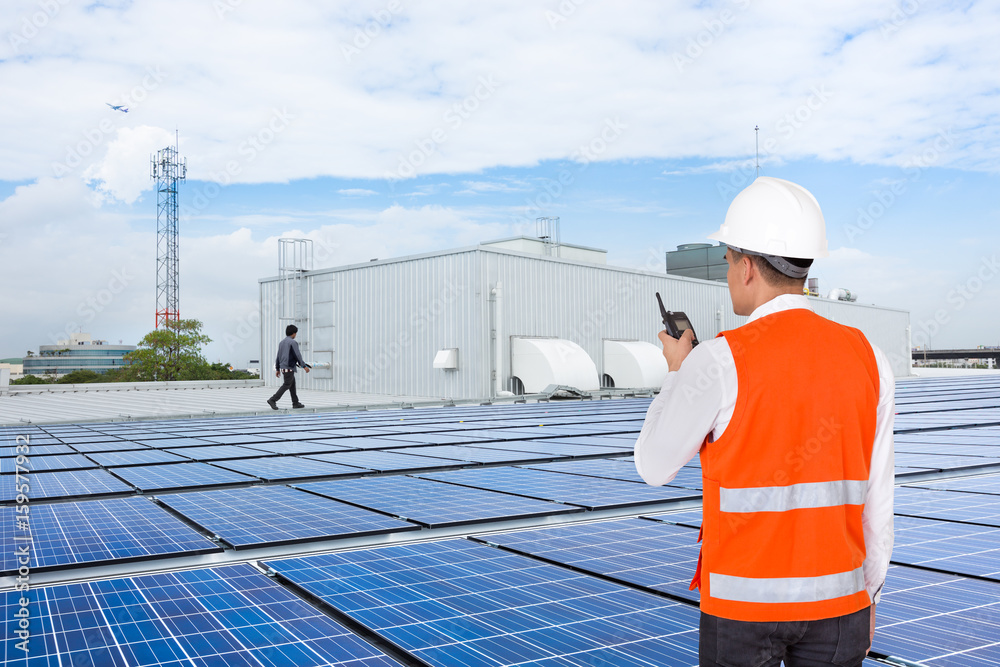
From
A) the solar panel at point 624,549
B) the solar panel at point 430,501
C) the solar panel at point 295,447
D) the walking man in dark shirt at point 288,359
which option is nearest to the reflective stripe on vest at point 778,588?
the solar panel at point 624,549

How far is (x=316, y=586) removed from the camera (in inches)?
151

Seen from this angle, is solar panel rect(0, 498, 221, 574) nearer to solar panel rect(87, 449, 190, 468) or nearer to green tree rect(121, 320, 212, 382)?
solar panel rect(87, 449, 190, 468)

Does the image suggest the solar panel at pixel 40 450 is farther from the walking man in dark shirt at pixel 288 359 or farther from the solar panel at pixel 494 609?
the walking man in dark shirt at pixel 288 359

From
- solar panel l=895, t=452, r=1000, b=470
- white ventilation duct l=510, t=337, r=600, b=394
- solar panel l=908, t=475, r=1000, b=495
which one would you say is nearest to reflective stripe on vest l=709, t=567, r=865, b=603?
solar panel l=908, t=475, r=1000, b=495

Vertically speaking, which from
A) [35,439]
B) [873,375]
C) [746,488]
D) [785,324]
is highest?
[785,324]

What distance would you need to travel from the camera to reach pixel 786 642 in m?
1.90

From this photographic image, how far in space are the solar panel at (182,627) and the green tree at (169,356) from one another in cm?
5423

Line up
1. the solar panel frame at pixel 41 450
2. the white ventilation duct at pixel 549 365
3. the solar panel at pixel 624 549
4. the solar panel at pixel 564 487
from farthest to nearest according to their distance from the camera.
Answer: the white ventilation duct at pixel 549 365, the solar panel frame at pixel 41 450, the solar panel at pixel 564 487, the solar panel at pixel 624 549

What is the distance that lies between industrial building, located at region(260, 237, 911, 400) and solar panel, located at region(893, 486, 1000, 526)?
56.1 feet

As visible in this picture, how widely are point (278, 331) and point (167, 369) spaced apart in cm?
2782

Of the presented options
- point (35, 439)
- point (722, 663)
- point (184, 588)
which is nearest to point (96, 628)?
point (184, 588)

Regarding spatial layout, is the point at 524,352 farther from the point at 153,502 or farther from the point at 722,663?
the point at 722,663

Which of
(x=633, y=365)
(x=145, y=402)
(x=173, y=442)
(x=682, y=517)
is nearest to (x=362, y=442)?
(x=173, y=442)

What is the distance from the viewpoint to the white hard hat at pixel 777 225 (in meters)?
2.08
